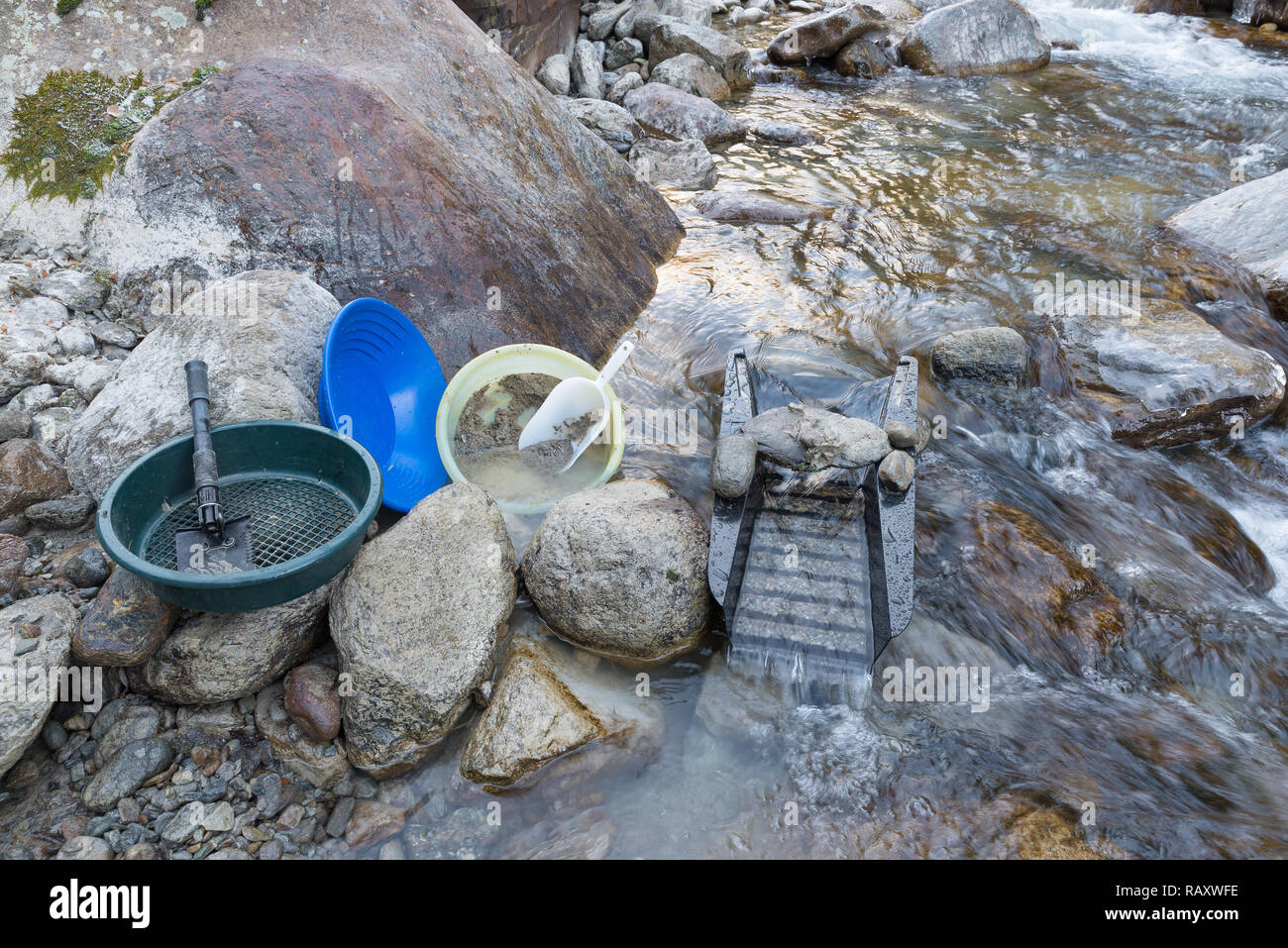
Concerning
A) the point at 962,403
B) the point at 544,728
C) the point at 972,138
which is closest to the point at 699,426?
the point at 962,403

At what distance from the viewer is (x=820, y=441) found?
4180 mm

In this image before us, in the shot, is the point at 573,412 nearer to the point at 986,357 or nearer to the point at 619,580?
the point at 619,580

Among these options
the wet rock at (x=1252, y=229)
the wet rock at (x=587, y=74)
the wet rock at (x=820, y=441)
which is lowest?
the wet rock at (x=820, y=441)

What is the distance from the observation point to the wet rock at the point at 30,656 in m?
2.74

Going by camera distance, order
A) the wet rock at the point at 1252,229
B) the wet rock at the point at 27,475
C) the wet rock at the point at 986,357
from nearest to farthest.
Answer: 1. the wet rock at the point at 27,475
2. the wet rock at the point at 986,357
3. the wet rock at the point at 1252,229

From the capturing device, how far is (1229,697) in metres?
3.75

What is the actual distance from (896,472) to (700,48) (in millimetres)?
10336

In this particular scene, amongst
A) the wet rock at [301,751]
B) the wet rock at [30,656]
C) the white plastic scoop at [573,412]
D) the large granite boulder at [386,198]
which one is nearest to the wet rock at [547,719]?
the wet rock at [301,751]

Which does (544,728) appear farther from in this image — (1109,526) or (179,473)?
(1109,526)

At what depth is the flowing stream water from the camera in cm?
315

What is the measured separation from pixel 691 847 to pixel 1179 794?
202cm

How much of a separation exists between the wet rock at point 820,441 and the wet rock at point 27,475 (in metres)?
3.40

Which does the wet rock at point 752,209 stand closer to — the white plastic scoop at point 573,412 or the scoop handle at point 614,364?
the white plastic scoop at point 573,412

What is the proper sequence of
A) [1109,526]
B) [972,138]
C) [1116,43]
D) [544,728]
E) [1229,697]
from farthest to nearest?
1. [1116,43]
2. [972,138]
3. [1109,526]
4. [1229,697]
5. [544,728]
